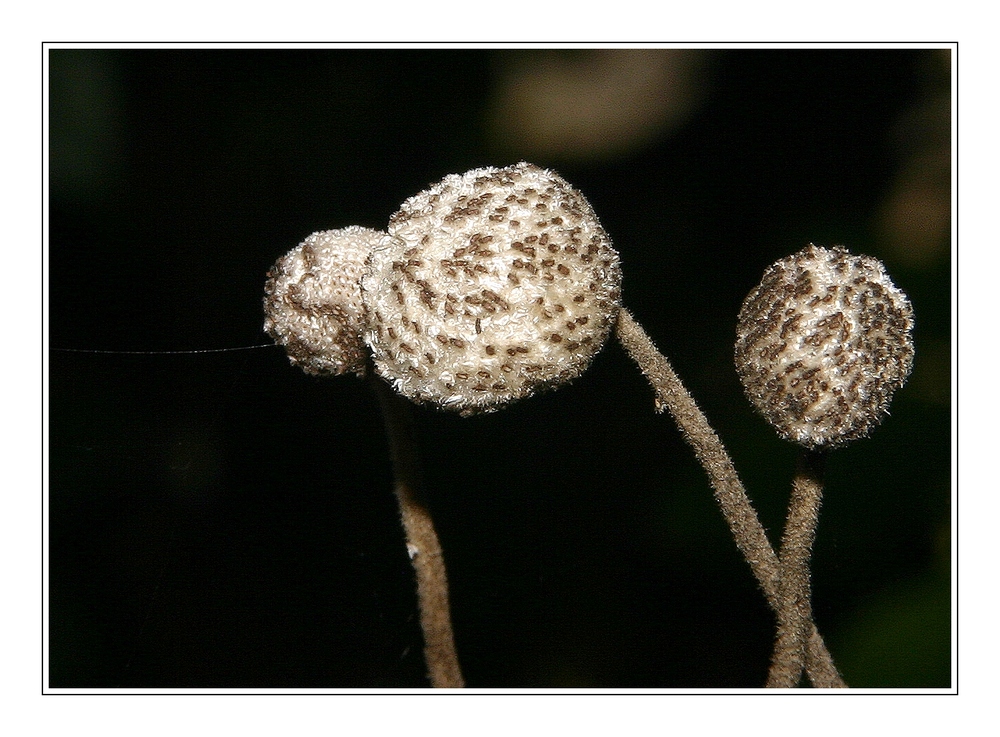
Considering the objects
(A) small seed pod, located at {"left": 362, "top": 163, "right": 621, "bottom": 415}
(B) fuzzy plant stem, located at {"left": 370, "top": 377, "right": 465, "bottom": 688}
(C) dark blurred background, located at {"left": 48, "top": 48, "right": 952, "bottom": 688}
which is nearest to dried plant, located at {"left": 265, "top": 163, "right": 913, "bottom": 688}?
(A) small seed pod, located at {"left": 362, "top": 163, "right": 621, "bottom": 415}

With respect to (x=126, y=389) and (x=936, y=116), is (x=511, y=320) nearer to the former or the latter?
(x=126, y=389)

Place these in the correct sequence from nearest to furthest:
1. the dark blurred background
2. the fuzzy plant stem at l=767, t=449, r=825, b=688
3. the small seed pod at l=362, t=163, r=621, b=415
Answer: the small seed pod at l=362, t=163, r=621, b=415
the fuzzy plant stem at l=767, t=449, r=825, b=688
the dark blurred background

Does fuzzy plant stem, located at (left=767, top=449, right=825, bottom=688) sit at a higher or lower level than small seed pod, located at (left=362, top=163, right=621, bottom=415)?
lower

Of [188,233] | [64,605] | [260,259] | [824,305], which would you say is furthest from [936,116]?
[64,605]

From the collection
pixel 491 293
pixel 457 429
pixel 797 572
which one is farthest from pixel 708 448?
pixel 457 429

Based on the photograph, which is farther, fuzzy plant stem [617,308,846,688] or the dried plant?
fuzzy plant stem [617,308,846,688]

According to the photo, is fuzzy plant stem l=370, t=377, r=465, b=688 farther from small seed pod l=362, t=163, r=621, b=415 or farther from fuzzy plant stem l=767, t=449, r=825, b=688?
fuzzy plant stem l=767, t=449, r=825, b=688

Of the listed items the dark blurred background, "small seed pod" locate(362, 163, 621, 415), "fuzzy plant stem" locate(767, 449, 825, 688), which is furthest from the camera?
the dark blurred background
